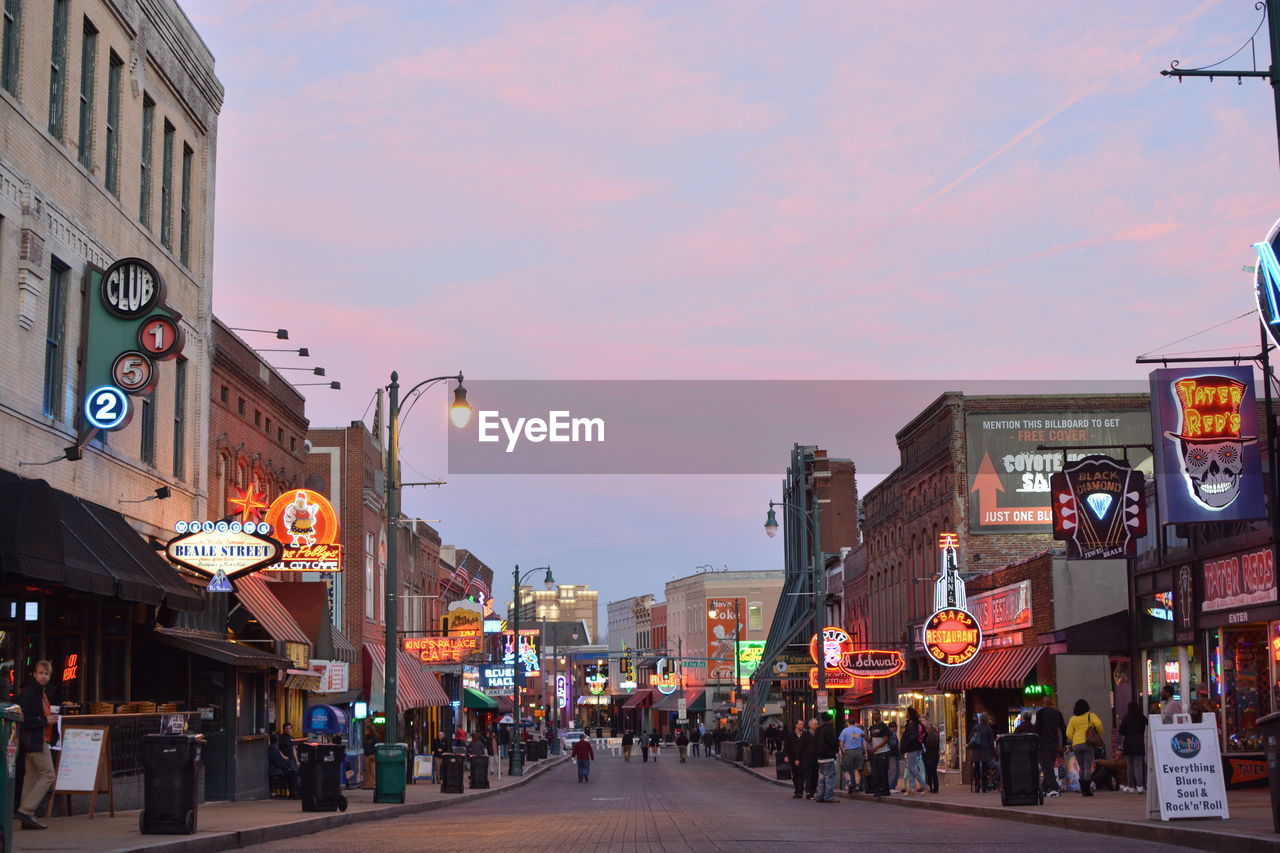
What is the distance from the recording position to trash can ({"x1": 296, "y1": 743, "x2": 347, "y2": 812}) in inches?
1018

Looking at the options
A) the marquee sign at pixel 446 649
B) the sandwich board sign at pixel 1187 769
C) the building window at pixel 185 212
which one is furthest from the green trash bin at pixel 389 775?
the marquee sign at pixel 446 649

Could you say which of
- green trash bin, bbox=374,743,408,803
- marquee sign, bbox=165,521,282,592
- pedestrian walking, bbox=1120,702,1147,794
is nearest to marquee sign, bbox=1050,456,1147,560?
pedestrian walking, bbox=1120,702,1147,794

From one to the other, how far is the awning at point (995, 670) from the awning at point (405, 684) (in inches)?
690

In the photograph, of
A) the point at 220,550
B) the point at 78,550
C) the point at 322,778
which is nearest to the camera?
the point at 78,550

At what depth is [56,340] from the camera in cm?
2317

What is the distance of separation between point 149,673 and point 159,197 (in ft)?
29.0

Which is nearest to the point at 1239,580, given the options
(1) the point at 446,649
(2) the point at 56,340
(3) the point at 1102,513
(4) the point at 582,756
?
(3) the point at 1102,513

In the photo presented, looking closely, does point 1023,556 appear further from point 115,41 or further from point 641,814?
point 115,41

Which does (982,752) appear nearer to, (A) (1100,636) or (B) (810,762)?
(B) (810,762)

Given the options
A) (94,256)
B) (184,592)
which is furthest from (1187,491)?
(94,256)

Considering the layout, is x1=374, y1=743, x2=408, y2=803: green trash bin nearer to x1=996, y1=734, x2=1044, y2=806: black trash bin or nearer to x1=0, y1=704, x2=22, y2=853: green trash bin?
x1=996, y1=734, x2=1044, y2=806: black trash bin

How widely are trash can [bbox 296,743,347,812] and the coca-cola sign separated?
1592 cm

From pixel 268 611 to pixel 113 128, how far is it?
1145 centimetres

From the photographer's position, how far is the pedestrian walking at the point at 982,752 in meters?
31.6
